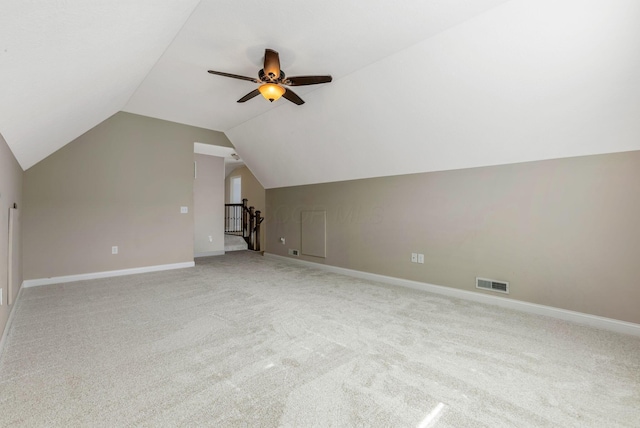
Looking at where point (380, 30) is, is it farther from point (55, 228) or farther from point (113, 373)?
point (55, 228)

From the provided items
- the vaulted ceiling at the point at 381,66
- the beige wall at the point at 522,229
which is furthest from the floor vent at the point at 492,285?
the vaulted ceiling at the point at 381,66

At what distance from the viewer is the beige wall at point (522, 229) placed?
2.52 m

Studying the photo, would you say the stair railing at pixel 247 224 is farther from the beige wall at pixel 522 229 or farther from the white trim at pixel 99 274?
the beige wall at pixel 522 229

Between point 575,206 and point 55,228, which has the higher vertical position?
point 575,206

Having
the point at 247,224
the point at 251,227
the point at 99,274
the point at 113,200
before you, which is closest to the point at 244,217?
the point at 247,224

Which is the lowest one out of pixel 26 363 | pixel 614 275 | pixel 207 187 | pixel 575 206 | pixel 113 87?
pixel 26 363

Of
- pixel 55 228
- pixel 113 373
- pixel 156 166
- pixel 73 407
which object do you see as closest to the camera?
pixel 73 407

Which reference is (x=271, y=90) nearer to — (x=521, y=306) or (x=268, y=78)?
(x=268, y=78)

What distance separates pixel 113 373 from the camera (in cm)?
181

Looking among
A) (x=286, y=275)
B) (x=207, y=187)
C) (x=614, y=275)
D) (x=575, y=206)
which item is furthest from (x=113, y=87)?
(x=614, y=275)

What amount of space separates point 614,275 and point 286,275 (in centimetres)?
396

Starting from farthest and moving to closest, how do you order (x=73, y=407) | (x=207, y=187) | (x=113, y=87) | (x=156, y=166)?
1. (x=207, y=187)
2. (x=156, y=166)
3. (x=113, y=87)
4. (x=73, y=407)

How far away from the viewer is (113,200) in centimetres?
462

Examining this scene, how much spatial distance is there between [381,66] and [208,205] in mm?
5564
